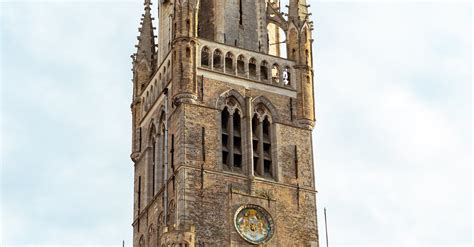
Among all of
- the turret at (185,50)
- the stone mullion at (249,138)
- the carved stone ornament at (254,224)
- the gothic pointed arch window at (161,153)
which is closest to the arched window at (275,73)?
the stone mullion at (249,138)

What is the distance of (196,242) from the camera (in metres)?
51.2

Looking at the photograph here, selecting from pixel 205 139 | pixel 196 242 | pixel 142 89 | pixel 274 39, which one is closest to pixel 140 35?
pixel 142 89

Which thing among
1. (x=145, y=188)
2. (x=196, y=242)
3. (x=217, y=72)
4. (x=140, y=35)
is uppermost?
(x=140, y=35)

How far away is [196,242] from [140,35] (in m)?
16.8

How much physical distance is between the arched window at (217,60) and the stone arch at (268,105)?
2432 mm

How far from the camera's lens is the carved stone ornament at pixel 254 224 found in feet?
173

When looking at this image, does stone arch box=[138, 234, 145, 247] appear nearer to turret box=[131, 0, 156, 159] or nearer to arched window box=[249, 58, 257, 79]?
turret box=[131, 0, 156, 159]

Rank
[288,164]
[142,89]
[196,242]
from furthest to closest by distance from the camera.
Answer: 1. [142,89]
2. [288,164]
3. [196,242]

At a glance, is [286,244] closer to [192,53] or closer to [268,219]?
[268,219]

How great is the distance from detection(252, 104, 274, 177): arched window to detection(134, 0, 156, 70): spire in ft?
29.2

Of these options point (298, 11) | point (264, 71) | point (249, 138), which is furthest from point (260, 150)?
point (298, 11)

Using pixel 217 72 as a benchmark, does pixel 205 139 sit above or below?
below

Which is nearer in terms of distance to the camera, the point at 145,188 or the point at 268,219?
the point at 268,219

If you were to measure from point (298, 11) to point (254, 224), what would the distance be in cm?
1339
